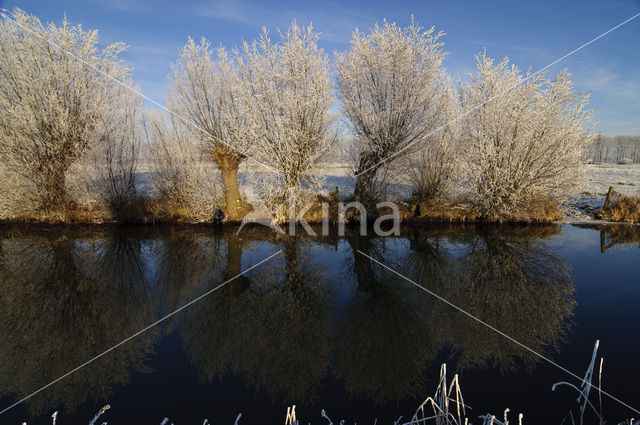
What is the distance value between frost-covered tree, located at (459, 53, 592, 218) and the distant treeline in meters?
74.2

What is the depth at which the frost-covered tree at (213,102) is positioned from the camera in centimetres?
1289

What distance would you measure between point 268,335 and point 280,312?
940mm

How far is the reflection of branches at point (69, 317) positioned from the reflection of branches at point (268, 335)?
998 millimetres

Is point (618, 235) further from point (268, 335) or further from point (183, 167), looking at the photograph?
point (183, 167)

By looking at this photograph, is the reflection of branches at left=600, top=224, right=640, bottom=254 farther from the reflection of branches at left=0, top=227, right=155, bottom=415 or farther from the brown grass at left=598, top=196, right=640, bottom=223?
the reflection of branches at left=0, top=227, right=155, bottom=415

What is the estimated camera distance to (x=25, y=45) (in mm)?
12312

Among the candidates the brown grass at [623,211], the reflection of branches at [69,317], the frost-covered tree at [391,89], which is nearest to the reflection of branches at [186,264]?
the reflection of branches at [69,317]

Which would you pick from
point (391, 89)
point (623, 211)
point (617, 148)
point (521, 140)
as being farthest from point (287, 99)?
point (617, 148)

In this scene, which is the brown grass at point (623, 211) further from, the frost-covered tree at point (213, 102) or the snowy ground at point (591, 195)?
the frost-covered tree at point (213, 102)

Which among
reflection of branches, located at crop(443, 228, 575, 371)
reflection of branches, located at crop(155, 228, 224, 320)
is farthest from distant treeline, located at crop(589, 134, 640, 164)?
reflection of branches, located at crop(155, 228, 224, 320)

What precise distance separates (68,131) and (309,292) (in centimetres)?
1203

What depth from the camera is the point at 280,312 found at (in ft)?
22.4

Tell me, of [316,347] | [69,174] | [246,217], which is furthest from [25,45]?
[316,347]

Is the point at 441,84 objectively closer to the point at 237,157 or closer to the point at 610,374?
the point at 237,157
